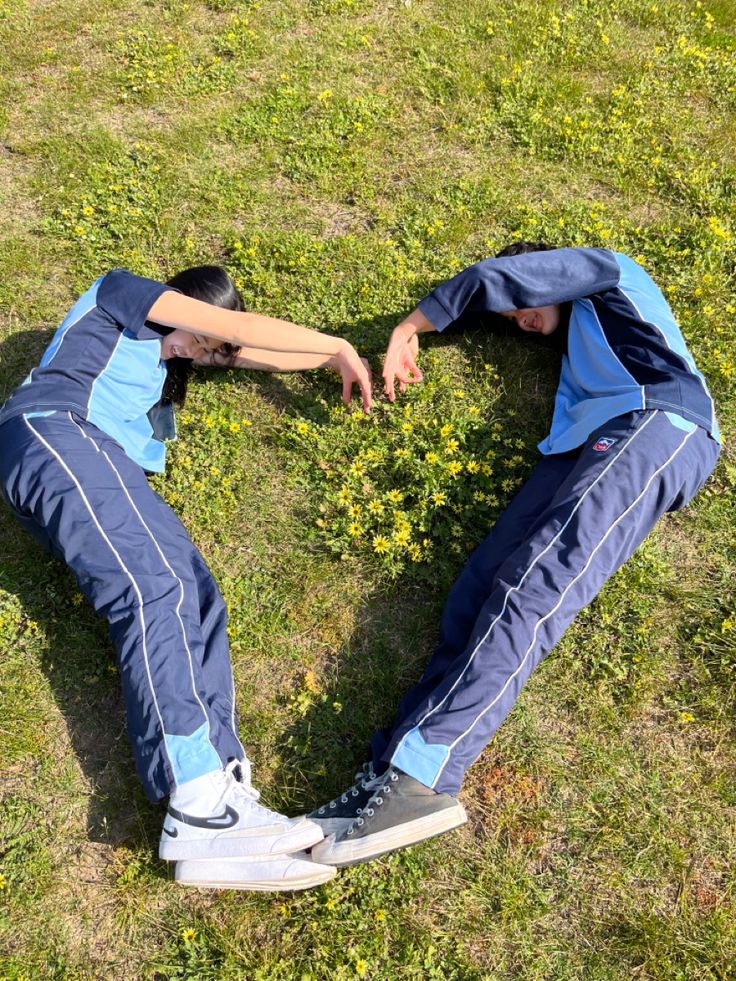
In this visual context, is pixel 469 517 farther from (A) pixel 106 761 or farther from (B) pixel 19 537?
(B) pixel 19 537

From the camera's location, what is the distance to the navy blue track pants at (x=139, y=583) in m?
3.29

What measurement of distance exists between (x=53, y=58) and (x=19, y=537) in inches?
172

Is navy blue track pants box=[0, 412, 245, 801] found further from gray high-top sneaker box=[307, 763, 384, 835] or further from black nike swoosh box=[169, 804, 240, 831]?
gray high-top sneaker box=[307, 763, 384, 835]

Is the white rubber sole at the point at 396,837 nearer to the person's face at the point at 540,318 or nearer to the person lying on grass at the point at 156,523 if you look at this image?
the person lying on grass at the point at 156,523

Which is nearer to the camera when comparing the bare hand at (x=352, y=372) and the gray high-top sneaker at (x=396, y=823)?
the gray high-top sneaker at (x=396, y=823)

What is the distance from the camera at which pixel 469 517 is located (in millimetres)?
4246

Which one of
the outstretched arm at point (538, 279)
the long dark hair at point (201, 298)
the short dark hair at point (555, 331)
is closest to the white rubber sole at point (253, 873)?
the long dark hair at point (201, 298)

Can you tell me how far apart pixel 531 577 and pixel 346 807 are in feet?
4.46

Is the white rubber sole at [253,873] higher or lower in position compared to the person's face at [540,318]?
lower

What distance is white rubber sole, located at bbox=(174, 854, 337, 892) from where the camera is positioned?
3.12m

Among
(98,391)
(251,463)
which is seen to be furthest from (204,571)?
(98,391)

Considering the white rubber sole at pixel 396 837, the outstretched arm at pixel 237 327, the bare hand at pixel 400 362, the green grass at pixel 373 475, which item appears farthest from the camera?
the bare hand at pixel 400 362

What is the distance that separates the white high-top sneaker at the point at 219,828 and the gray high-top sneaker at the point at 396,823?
151 millimetres

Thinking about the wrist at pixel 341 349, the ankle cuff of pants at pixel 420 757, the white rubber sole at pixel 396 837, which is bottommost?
the white rubber sole at pixel 396 837
